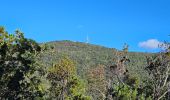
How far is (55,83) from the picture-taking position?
3413 inches

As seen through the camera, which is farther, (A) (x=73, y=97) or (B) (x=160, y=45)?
(A) (x=73, y=97)

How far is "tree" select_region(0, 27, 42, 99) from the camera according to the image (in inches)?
2087

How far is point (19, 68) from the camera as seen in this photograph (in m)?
53.2

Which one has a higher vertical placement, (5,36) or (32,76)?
(5,36)

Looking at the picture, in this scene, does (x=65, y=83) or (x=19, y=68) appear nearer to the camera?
(x=19, y=68)

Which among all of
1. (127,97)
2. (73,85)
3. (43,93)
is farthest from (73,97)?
(43,93)

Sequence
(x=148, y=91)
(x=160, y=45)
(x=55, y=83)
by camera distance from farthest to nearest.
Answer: (x=148, y=91) < (x=55, y=83) < (x=160, y=45)

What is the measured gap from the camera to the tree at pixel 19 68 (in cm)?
5300

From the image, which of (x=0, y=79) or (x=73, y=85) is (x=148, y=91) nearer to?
(x=73, y=85)

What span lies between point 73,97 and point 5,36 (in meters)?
40.2

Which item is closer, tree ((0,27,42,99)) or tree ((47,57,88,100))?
tree ((0,27,42,99))

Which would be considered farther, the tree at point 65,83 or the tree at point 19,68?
Result: the tree at point 65,83

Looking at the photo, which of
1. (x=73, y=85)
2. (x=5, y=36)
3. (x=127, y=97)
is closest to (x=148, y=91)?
(x=127, y=97)

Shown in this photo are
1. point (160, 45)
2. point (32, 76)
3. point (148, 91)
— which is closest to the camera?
point (160, 45)
